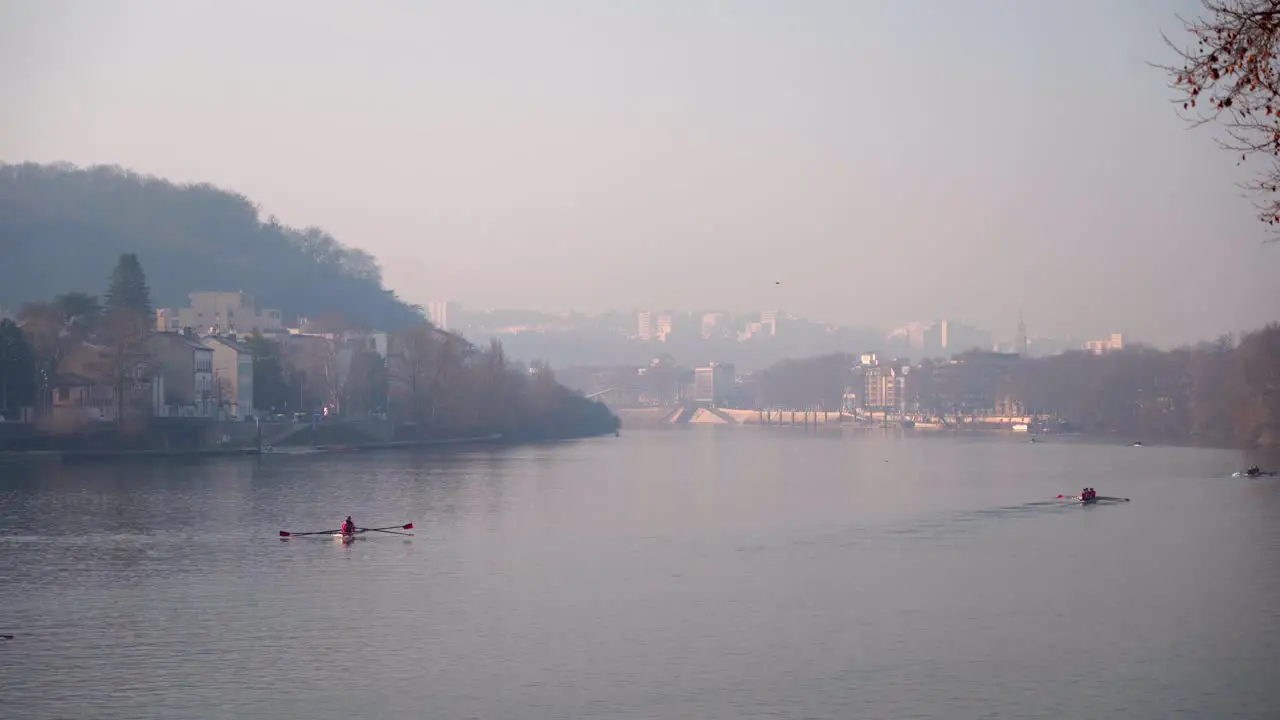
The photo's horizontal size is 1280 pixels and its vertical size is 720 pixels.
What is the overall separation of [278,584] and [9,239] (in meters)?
88.3

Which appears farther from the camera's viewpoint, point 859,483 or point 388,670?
point 859,483

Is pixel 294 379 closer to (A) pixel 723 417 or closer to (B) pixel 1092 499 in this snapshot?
(B) pixel 1092 499

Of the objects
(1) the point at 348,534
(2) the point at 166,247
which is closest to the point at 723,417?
(2) the point at 166,247

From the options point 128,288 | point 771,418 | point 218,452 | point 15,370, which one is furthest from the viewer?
point 771,418

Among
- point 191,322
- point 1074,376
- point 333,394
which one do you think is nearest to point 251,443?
point 333,394

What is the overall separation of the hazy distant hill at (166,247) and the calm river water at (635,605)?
6637cm

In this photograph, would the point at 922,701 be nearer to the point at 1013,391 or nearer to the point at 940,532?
the point at 940,532

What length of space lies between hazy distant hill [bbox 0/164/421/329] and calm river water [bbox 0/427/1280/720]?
6637 cm

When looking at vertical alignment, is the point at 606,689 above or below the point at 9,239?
below

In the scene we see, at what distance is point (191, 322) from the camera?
87312 millimetres

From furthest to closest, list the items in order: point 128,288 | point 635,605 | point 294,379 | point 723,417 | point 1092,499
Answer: point 723,417, point 294,379, point 128,288, point 1092,499, point 635,605

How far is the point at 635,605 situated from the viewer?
20703mm

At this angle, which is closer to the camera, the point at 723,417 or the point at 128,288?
the point at 128,288

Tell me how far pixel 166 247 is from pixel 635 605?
10049cm
